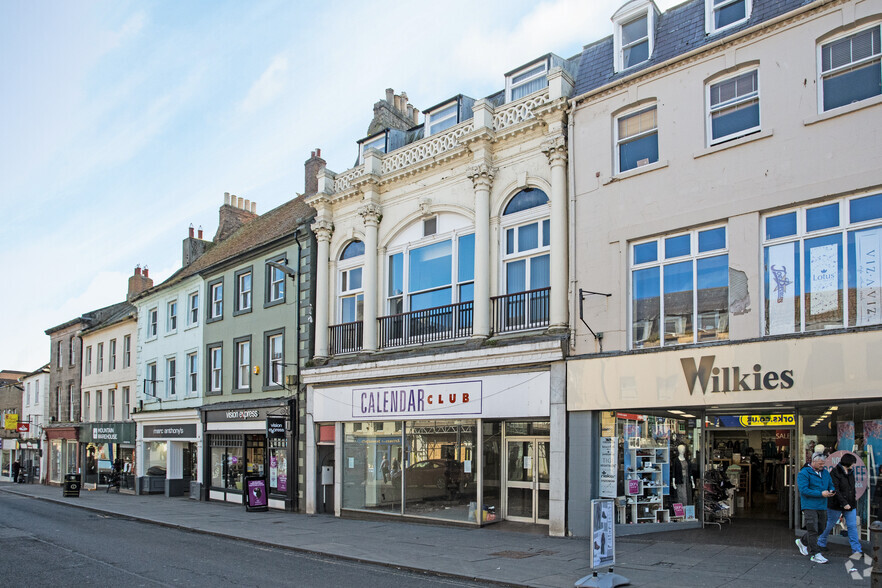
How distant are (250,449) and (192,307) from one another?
7663mm

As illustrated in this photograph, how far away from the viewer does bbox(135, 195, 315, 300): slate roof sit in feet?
84.5

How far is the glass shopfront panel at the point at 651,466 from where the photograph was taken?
14867 mm

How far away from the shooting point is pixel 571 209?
627 inches

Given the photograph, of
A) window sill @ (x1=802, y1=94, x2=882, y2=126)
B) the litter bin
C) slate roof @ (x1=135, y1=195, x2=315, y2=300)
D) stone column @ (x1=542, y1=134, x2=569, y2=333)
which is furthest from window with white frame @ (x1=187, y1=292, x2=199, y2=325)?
window sill @ (x1=802, y1=94, x2=882, y2=126)

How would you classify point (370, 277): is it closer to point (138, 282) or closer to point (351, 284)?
point (351, 284)

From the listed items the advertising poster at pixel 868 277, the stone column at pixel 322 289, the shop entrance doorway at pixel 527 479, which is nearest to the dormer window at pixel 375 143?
the stone column at pixel 322 289

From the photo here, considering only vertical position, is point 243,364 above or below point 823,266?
below

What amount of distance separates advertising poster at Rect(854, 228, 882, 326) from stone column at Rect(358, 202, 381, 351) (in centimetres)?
1221

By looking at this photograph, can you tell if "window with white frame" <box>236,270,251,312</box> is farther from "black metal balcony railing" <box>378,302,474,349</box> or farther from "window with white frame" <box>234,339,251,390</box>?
"black metal balcony railing" <box>378,302,474,349</box>

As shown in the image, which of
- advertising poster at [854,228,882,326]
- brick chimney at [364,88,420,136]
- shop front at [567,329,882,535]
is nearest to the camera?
advertising poster at [854,228,882,326]

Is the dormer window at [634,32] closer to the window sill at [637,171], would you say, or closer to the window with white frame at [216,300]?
the window sill at [637,171]

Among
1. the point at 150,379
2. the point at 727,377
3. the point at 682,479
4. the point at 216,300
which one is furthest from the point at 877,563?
the point at 150,379

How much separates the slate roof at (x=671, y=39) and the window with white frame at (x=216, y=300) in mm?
17160

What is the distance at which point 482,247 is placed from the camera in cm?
1747
